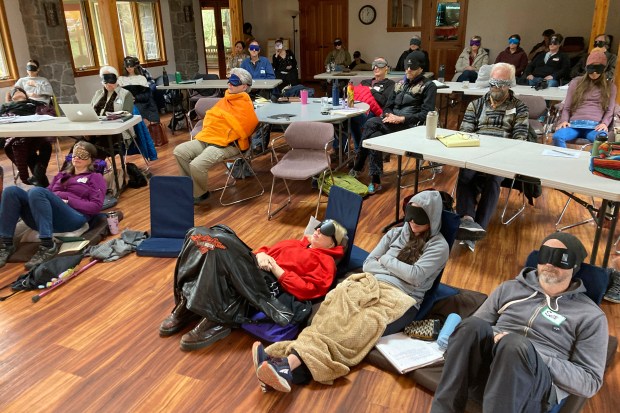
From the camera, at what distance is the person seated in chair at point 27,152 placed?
549cm

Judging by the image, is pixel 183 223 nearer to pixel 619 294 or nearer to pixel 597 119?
pixel 619 294

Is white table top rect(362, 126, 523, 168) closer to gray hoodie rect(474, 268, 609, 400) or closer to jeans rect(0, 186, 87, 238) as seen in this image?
gray hoodie rect(474, 268, 609, 400)

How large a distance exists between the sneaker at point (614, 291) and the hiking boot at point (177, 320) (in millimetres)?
2692

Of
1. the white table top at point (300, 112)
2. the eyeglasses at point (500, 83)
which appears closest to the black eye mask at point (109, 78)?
the white table top at point (300, 112)

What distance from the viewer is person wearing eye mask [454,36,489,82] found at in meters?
8.64

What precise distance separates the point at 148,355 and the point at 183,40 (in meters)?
9.84

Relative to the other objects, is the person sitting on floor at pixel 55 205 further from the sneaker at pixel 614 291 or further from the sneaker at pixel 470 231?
the sneaker at pixel 614 291

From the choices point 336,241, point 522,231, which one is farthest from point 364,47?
point 336,241

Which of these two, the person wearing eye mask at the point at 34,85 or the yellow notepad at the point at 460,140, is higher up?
the person wearing eye mask at the point at 34,85

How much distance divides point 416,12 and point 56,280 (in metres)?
9.86

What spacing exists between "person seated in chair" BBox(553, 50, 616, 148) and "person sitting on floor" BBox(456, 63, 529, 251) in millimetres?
857

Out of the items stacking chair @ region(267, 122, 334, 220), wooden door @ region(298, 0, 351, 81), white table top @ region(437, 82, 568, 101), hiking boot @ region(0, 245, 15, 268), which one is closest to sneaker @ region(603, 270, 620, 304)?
stacking chair @ region(267, 122, 334, 220)

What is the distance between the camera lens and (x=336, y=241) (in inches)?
122

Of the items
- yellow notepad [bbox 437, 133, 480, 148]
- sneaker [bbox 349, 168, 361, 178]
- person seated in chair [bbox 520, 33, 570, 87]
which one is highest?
person seated in chair [bbox 520, 33, 570, 87]
